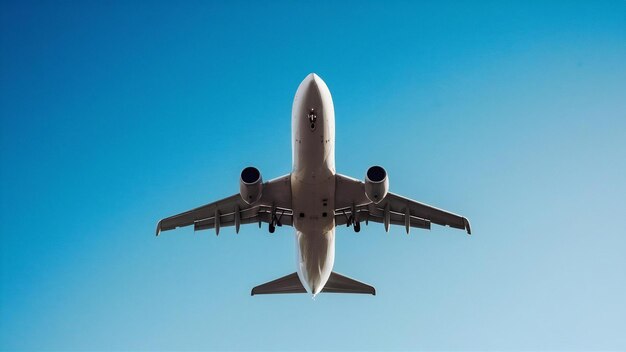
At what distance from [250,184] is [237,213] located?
3799mm

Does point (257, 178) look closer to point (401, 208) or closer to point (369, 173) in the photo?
point (369, 173)

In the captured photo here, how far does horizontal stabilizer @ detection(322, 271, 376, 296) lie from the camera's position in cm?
2855

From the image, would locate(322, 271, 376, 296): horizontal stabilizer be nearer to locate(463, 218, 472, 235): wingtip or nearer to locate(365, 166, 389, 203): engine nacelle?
locate(463, 218, 472, 235): wingtip

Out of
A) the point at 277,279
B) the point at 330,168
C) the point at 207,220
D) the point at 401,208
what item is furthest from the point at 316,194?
the point at 277,279

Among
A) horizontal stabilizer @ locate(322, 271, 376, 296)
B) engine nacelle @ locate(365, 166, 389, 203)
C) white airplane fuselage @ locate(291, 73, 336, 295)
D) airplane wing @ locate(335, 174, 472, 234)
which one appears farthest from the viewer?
horizontal stabilizer @ locate(322, 271, 376, 296)

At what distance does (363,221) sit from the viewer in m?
26.0

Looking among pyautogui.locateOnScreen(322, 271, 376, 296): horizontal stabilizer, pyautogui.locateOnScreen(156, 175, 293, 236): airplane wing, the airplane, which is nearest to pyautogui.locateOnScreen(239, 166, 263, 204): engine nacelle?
the airplane

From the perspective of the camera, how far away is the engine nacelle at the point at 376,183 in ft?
68.4

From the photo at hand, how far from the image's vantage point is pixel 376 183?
68.3 feet

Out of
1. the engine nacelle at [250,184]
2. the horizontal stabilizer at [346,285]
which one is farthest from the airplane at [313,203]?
the horizontal stabilizer at [346,285]

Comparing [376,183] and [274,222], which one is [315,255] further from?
[376,183]

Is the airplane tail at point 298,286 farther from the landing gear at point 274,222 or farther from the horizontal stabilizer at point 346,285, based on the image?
the landing gear at point 274,222

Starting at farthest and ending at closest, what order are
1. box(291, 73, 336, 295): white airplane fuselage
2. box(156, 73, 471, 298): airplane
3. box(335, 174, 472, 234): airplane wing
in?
box(335, 174, 472, 234): airplane wing → box(156, 73, 471, 298): airplane → box(291, 73, 336, 295): white airplane fuselage

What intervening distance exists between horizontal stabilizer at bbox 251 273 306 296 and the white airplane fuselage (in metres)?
3.23
